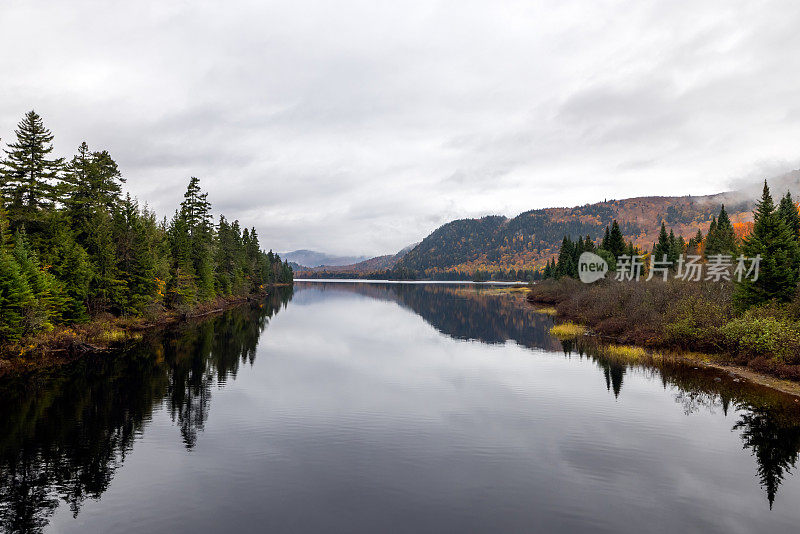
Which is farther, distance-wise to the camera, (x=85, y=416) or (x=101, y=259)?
(x=101, y=259)

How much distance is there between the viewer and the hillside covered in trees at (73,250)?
33.7 metres

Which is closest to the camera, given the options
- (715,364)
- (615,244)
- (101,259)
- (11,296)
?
(11,296)

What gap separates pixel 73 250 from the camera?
4138 cm

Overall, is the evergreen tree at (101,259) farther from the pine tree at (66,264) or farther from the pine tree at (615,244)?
the pine tree at (615,244)

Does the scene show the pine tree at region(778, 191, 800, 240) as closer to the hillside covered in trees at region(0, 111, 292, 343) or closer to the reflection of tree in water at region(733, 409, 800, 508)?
the reflection of tree in water at region(733, 409, 800, 508)

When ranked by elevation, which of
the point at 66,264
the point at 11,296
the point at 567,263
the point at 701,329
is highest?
the point at 567,263

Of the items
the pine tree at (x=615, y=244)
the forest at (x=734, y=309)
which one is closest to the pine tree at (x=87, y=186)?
the forest at (x=734, y=309)

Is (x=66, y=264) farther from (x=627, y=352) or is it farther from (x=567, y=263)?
(x=567, y=263)

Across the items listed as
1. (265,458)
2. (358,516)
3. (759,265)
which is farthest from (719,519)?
(759,265)

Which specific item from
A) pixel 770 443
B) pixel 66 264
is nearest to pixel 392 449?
pixel 770 443

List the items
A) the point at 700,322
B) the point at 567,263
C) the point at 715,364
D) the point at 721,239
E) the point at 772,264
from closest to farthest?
1. the point at 715,364
2. the point at 772,264
3. the point at 700,322
4. the point at 721,239
5. the point at 567,263

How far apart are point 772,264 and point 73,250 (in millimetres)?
62118

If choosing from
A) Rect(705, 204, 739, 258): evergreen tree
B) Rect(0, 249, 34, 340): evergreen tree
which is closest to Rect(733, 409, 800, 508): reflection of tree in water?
Rect(0, 249, 34, 340): evergreen tree

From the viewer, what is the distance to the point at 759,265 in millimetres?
37062
